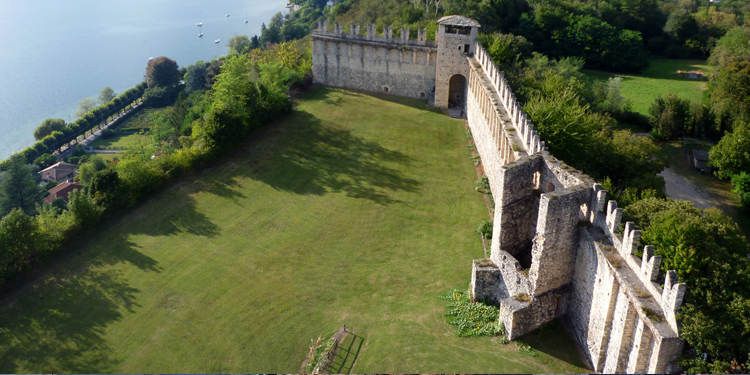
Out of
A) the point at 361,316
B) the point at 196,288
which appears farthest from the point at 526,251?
the point at 196,288

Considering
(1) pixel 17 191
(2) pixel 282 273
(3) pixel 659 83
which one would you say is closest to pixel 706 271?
(2) pixel 282 273

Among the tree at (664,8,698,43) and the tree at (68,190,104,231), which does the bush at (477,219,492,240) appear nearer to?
the tree at (68,190,104,231)

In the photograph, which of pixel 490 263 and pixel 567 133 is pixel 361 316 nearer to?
pixel 490 263

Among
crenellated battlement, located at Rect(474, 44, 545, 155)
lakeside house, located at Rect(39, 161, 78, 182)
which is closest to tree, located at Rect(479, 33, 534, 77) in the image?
crenellated battlement, located at Rect(474, 44, 545, 155)

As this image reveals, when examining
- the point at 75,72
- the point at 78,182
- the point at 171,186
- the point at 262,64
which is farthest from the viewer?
the point at 75,72

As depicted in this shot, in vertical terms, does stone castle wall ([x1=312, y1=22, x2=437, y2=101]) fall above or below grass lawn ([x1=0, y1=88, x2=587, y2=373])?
above

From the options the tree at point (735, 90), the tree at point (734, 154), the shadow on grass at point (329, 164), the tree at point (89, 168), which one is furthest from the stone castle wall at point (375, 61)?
the tree at point (89, 168)
